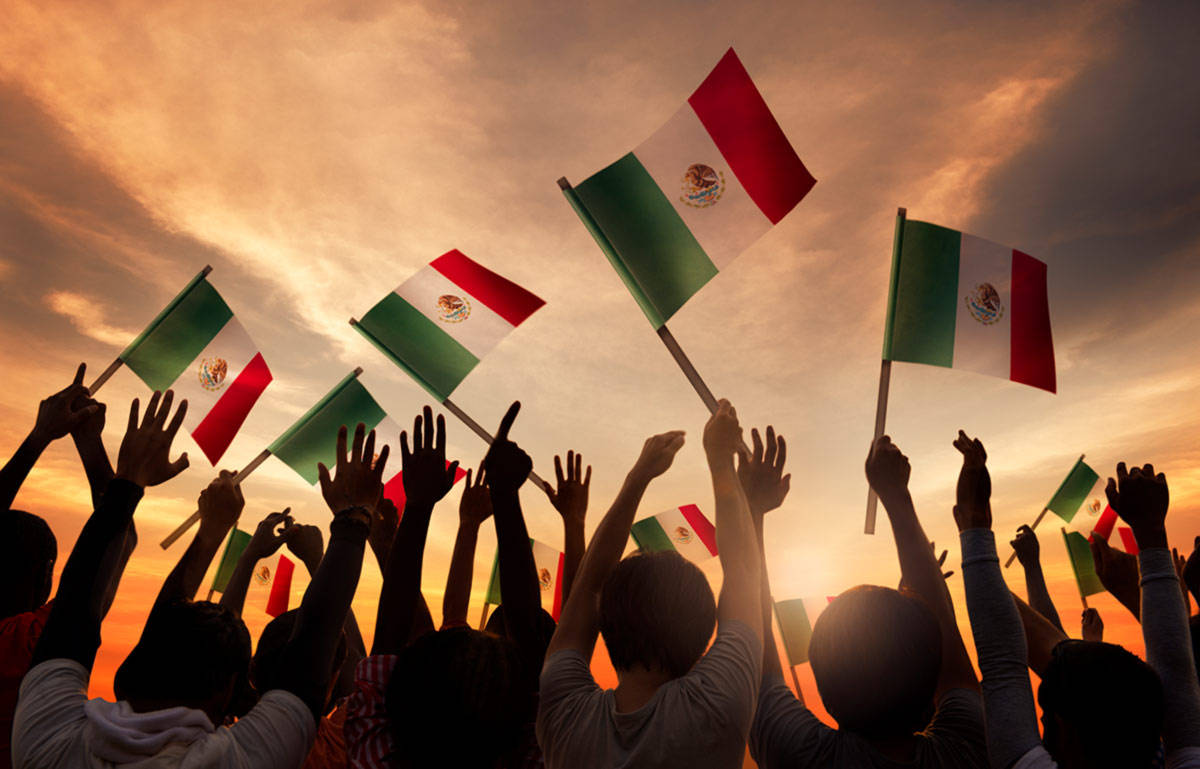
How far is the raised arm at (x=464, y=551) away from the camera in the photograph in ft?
12.2

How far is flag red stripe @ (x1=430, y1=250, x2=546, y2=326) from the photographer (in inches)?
319

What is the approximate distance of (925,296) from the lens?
21.8ft

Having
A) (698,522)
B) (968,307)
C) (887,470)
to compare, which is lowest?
(887,470)

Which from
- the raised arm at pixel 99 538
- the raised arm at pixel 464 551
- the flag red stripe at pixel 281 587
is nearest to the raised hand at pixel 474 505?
the raised arm at pixel 464 551

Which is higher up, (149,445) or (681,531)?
(681,531)

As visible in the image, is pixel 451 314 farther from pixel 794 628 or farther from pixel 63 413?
pixel 794 628

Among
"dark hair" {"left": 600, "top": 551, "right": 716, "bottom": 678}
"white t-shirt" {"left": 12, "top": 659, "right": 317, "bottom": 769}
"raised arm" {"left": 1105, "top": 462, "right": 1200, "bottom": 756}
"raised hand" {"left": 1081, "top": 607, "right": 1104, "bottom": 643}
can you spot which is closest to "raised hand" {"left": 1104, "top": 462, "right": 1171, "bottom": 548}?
"raised arm" {"left": 1105, "top": 462, "right": 1200, "bottom": 756}

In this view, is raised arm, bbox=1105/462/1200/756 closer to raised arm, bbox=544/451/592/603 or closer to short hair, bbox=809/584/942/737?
short hair, bbox=809/584/942/737

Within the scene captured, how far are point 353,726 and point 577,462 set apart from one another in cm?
228

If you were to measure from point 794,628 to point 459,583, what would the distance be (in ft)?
35.7

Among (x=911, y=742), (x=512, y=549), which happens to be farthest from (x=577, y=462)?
(x=911, y=742)

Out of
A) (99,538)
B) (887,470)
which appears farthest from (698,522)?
(99,538)

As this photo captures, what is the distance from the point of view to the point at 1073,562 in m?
11.2

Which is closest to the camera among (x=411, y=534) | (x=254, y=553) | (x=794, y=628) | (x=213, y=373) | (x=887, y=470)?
(x=411, y=534)
